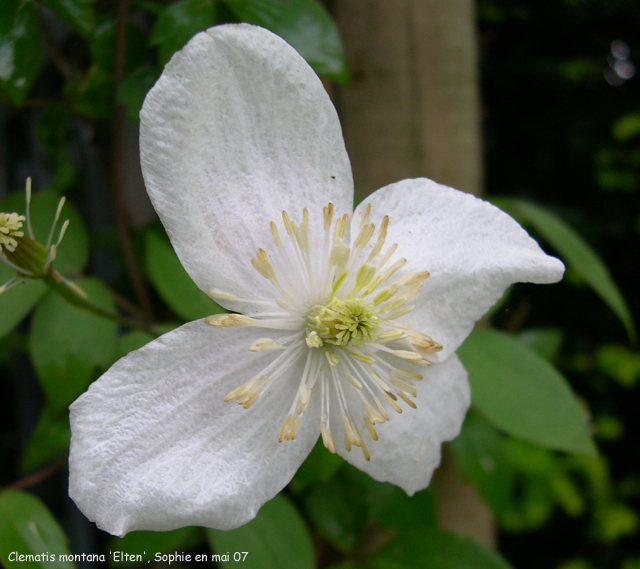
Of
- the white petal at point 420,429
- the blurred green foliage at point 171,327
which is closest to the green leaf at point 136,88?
the blurred green foliage at point 171,327

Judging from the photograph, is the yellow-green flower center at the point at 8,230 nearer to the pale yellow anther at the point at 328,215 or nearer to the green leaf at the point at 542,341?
the pale yellow anther at the point at 328,215

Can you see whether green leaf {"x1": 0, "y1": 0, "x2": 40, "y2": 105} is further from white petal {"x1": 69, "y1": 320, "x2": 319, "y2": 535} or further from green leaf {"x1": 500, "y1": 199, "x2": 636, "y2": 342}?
green leaf {"x1": 500, "y1": 199, "x2": 636, "y2": 342}

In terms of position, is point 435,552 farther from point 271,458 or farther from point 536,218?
point 536,218

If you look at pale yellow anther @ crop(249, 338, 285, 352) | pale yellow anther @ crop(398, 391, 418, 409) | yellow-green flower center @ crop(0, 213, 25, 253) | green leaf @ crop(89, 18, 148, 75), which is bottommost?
pale yellow anther @ crop(398, 391, 418, 409)

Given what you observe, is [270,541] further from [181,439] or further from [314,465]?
[181,439]

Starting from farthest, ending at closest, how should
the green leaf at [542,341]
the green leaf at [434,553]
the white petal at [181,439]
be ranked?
the green leaf at [542,341]
the green leaf at [434,553]
the white petal at [181,439]

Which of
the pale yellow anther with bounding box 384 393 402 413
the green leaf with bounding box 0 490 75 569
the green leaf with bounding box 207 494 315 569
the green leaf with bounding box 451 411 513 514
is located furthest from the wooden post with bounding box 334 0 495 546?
the green leaf with bounding box 0 490 75 569
